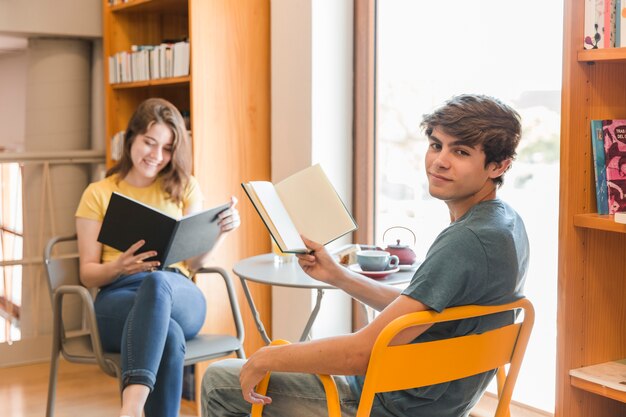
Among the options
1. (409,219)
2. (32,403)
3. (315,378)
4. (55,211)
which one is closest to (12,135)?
(55,211)

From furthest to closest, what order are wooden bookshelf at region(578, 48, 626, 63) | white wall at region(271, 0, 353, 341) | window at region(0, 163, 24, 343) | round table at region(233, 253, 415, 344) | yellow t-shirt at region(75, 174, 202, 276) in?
window at region(0, 163, 24, 343) < white wall at region(271, 0, 353, 341) < yellow t-shirt at region(75, 174, 202, 276) < round table at region(233, 253, 415, 344) < wooden bookshelf at region(578, 48, 626, 63)

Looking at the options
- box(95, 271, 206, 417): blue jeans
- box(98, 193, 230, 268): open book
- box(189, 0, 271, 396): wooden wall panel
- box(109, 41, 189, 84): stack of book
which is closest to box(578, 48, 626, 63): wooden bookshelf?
box(98, 193, 230, 268): open book

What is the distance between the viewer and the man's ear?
5.89 feet

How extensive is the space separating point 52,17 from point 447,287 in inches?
122

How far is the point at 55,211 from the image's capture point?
4.25 metres

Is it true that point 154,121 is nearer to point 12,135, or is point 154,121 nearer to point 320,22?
point 320,22

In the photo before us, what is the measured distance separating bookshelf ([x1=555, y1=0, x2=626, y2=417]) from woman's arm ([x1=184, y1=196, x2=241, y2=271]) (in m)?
1.21

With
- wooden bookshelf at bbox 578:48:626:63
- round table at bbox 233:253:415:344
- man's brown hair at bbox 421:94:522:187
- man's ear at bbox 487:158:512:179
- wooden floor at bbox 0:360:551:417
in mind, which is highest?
wooden bookshelf at bbox 578:48:626:63

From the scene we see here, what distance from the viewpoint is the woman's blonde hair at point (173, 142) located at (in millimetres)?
3012

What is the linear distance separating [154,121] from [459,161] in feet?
5.01

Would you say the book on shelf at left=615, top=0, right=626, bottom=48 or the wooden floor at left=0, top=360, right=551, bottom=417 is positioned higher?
the book on shelf at left=615, top=0, right=626, bottom=48

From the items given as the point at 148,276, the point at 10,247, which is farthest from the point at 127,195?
the point at 10,247

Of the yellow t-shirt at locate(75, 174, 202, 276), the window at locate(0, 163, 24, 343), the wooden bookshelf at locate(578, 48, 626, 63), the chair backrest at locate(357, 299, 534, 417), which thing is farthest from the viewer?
the window at locate(0, 163, 24, 343)

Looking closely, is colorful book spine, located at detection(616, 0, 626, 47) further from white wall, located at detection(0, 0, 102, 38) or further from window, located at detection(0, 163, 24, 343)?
window, located at detection(0, 163, 24, 343)
